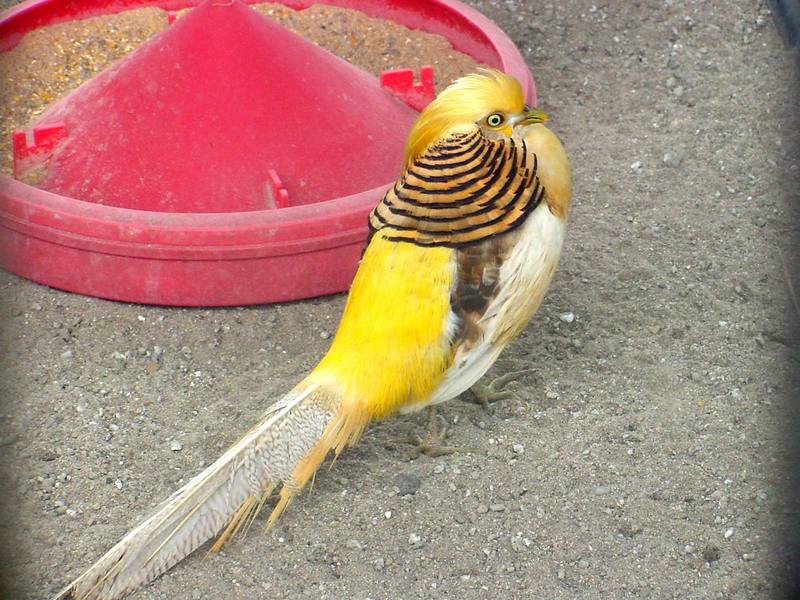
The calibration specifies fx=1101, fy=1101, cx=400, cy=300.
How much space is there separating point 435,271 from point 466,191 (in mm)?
212

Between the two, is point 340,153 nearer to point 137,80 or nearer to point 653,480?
point 137,80

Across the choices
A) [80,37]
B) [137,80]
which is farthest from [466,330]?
[80,37]

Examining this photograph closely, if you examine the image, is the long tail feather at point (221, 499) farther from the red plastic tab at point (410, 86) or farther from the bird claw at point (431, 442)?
the red plastic tab at point (410, 86)

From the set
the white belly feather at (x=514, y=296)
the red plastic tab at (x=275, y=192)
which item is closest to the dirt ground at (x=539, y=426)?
the white belly feather at (x=514, y=296)

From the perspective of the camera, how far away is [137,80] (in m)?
3.63

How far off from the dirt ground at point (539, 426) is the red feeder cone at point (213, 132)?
37 cm

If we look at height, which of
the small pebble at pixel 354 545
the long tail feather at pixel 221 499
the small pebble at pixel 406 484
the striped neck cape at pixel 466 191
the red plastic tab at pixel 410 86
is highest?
the striped neck cape at pixel 466 191

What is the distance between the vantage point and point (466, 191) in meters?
2.72

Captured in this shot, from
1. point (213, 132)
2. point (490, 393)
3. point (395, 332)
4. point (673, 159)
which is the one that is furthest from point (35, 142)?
point (673, 159)

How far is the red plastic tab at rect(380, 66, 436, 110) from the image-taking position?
409 cm

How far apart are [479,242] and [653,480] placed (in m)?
0.78

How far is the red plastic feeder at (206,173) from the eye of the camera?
11.0ft

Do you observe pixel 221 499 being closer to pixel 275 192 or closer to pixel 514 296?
pixel 514 296

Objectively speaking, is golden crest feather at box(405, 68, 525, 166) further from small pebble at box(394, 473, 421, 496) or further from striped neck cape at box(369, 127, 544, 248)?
small pebble at box(394, 473, 421, 496)
